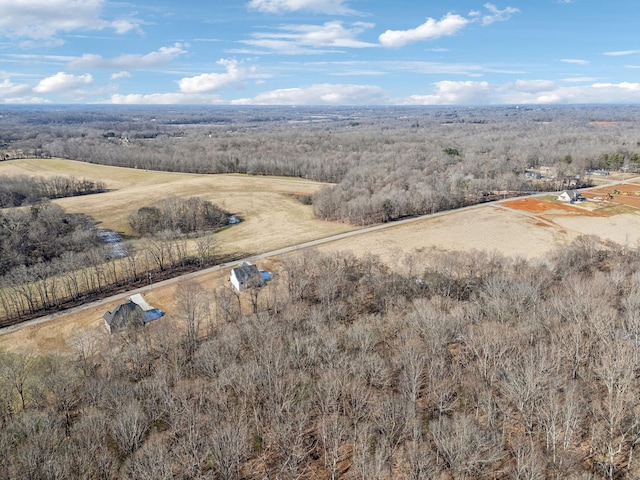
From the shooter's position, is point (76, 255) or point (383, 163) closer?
point (76, 255)

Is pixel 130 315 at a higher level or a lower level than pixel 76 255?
lower

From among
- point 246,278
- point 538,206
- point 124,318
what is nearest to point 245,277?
point 246,278

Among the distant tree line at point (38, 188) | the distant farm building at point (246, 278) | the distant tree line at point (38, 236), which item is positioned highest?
the distant tree line at point (38, 188)

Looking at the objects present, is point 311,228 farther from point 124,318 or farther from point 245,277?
point 124,318

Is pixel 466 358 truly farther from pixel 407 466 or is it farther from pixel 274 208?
pixel 274 208

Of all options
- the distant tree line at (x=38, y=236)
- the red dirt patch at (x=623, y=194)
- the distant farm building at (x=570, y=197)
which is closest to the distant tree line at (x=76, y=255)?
the distant tree line at (x=38, y=236)

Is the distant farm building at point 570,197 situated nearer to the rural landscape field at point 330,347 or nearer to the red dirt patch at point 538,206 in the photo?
the red dirt patch at point 538,206

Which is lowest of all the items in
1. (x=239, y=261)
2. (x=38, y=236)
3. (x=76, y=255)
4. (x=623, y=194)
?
(x=239, y=261)
